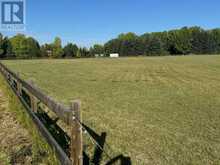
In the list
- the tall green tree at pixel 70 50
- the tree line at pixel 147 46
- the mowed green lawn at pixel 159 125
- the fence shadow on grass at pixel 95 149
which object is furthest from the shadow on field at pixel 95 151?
the tall green tree at pixel 70 50

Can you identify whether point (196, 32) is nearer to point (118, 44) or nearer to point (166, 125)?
point (118, 44)

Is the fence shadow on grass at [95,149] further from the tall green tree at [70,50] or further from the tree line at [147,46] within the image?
the tall green tree at [70,50]

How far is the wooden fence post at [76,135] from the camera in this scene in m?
2.58

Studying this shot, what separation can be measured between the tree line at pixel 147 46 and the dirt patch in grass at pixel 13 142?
87985 millimetres

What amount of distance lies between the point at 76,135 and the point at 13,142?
271 cm

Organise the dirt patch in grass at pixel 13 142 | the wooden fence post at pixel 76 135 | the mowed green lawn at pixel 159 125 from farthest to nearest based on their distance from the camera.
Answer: the mowed green lawn at pixel 159 125 < the dirt patch in grass at pixel 13 142 < the wooden fence post at pixel 76 135

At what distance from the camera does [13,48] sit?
293ft

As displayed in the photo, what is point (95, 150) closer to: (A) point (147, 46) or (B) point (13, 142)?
(B) point (13, 142)

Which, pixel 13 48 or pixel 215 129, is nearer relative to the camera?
pixel 215 129

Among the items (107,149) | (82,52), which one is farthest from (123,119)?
(82,52)

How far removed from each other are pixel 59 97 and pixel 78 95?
0.81 m

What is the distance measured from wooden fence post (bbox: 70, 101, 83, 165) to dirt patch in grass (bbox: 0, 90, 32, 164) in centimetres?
159

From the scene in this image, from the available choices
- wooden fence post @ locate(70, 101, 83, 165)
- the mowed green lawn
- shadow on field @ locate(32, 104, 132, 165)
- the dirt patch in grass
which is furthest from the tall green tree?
wooden fence post @ locate(70, 101, 83, 165)

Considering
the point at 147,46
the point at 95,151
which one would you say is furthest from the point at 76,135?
the point at 147,46
